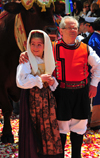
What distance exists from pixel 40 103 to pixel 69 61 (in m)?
0.55

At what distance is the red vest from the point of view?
8.17ft

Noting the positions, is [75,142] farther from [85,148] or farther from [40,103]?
[85,148]

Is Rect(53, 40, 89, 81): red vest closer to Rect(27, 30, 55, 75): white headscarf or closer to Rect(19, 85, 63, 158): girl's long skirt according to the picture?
Rect(27, 30, 55, 75): white headscarf

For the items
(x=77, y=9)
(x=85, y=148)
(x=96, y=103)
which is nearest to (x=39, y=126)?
(x=85, y=148)

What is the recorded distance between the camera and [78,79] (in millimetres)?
2506

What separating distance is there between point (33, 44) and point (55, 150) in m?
1.14

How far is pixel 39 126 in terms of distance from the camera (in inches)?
95.3

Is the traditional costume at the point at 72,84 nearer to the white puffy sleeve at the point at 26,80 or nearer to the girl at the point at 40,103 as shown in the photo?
the girl at the point at 40,103

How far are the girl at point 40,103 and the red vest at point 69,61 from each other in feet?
0.48

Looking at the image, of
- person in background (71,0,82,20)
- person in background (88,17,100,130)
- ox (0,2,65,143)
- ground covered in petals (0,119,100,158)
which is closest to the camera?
ground covered in petals (0,119,100,158)

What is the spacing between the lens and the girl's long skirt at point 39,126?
7.78ft

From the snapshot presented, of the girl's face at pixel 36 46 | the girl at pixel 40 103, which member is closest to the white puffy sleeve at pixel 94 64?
the girl at pixel 40 103

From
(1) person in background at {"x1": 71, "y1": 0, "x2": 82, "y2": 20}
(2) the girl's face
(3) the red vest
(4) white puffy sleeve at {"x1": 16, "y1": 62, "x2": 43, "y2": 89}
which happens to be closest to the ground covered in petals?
(3) the red vest

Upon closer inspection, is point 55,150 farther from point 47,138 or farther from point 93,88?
point 93,88
